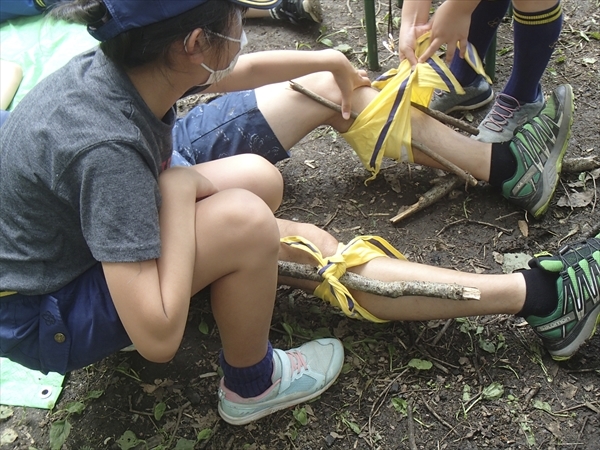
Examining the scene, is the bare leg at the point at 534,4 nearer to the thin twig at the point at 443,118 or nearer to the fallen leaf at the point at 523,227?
the thin twig at the point at 443,118

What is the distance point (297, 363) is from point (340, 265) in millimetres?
287

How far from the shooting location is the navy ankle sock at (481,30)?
2068mm

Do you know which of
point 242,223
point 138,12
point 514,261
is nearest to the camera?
point 138,12

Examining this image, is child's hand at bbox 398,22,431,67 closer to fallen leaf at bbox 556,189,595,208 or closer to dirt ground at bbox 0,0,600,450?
dirt ground at bbox 0,0,600,450

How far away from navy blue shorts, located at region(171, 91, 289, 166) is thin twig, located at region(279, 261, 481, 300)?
44cm

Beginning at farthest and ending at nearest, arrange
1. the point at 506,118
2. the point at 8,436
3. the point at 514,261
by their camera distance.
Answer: the point at 506,118 → the point at 514,261 → the point at 8,436

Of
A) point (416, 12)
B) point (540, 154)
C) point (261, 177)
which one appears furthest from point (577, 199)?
point (261, 177)

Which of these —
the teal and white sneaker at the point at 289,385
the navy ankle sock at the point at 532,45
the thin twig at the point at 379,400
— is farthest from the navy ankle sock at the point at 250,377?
the navy ankle sock at the point at 532,45

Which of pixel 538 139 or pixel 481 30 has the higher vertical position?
pixel 481 30

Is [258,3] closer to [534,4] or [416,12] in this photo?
[416,12]

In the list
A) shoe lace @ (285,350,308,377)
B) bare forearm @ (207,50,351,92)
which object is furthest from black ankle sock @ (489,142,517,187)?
shoe lace @ (285,350,308,377)

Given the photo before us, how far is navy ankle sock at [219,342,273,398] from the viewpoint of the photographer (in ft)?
4.99

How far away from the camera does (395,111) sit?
188cm

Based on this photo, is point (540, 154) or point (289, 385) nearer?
point (289, 385)
